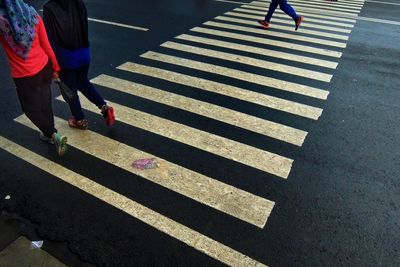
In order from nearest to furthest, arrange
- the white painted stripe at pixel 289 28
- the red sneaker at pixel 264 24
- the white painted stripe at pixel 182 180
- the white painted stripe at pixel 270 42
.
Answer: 1. the white painted stripe at pixel 182 180
2. the white painted stripe at pixel 270 42
3. the white painted stripe at pixel 289 28
4. the red sneaker at pixel 264 24

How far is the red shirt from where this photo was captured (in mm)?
3797

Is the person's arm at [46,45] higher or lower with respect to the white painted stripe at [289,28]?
A: higher

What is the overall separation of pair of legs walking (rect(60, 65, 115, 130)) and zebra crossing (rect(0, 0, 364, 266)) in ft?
0.58

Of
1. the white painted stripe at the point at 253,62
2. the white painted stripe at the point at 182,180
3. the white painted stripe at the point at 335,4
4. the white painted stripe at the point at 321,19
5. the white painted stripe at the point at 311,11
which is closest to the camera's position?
the white painted stripe at the point at 182,180

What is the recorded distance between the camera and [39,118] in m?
4.25

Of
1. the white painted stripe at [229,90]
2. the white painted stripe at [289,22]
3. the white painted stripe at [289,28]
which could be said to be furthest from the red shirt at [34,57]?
the white painted stripe at [289,22]

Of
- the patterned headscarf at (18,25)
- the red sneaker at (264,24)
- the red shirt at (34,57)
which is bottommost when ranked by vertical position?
the red sneaker at (264,24)

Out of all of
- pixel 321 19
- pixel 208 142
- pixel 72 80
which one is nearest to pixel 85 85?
pixel 72 80

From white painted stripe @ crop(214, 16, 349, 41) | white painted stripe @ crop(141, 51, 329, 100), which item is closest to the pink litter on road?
white painted stripe @ crop(141, 51, 329, 100)

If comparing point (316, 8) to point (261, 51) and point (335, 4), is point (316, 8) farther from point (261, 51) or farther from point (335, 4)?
point (261, 51)

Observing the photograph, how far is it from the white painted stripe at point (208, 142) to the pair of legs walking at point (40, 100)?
1.16 metres

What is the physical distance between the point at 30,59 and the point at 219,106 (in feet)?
9.67

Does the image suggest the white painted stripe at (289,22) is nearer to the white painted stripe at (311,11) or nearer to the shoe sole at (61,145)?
A: the white painted stripe at (311,11)

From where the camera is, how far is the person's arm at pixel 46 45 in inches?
152
